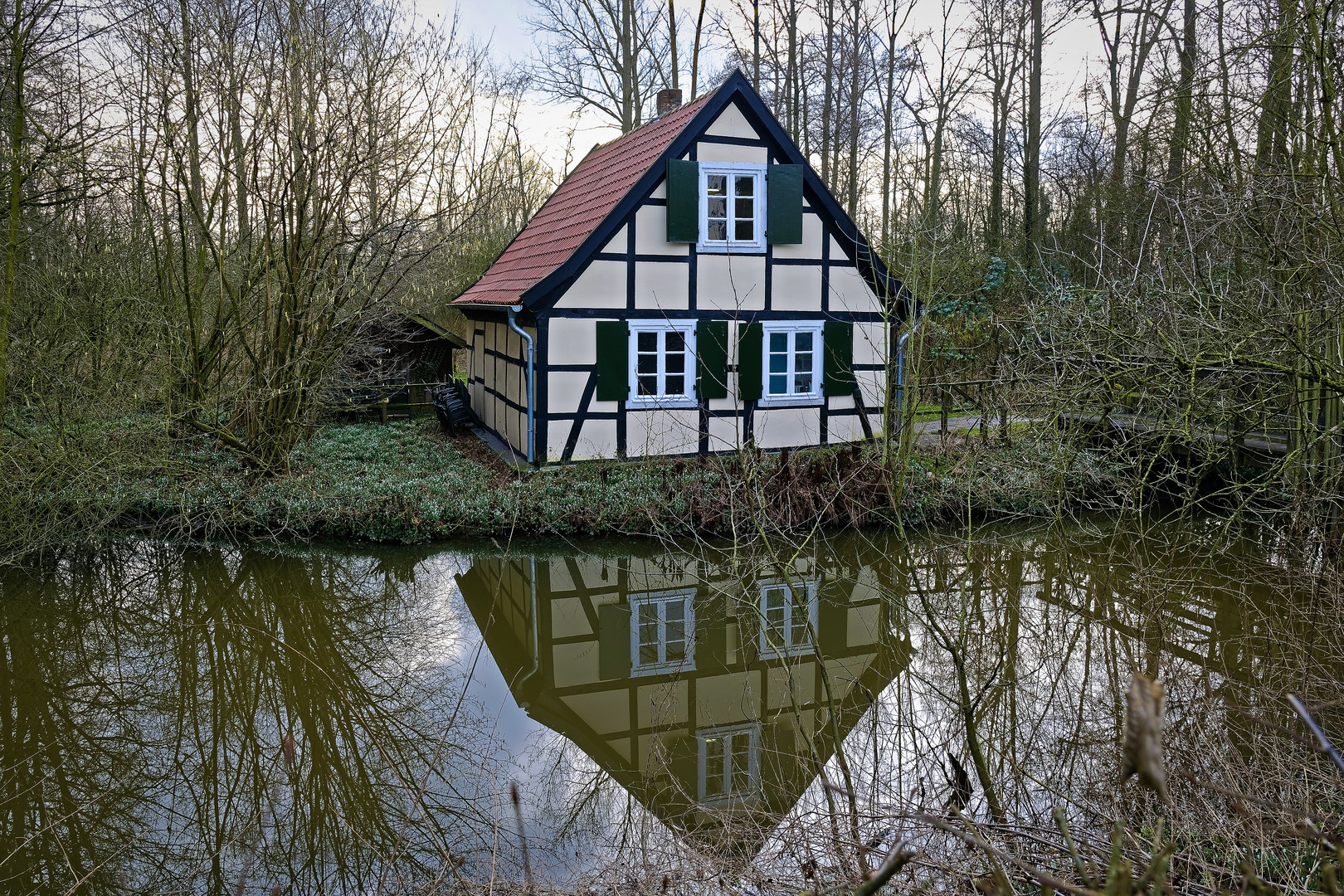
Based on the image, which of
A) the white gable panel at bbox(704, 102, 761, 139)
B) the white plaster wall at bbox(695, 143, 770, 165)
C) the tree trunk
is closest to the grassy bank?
the white plaster wall at bbox(695, 143, 770, 165)

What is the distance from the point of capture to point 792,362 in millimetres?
12742

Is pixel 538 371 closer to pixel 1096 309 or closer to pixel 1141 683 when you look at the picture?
pixel 1096 309

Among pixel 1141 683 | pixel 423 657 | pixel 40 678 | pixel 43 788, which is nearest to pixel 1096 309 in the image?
pixel 423 657

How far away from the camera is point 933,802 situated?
14.2 feet

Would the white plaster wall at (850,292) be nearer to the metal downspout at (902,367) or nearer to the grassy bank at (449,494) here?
the metal downspout at (902,367)

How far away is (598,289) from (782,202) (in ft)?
8.64

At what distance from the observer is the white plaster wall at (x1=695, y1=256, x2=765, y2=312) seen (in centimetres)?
1217

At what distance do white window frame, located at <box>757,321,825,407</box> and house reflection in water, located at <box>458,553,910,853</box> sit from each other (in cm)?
370

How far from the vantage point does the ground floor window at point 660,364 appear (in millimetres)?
11992

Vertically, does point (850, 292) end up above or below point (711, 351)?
above

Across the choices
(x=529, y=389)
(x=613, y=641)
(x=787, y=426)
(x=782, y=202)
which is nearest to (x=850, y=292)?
(x=782, y=202)

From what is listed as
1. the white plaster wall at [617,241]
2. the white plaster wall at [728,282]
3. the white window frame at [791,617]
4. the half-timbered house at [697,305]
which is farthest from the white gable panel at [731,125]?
the white window frame at [791,617]

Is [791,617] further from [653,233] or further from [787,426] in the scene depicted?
[653,233]

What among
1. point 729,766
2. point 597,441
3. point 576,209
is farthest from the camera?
point 576,209
